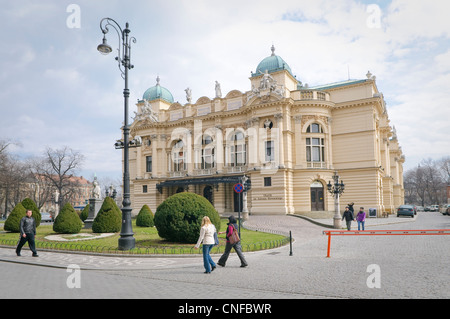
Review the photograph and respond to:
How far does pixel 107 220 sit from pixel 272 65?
2961cm

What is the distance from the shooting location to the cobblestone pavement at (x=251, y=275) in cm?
796

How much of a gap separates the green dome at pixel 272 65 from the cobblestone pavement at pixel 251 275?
3182cm

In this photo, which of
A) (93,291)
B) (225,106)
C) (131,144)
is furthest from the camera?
(225,106)

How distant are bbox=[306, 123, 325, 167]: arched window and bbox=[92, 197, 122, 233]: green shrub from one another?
80.9 feet

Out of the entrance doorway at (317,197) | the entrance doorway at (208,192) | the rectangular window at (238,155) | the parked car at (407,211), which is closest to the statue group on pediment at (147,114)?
the entrance doorway at (208,192)

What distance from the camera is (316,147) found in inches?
1614

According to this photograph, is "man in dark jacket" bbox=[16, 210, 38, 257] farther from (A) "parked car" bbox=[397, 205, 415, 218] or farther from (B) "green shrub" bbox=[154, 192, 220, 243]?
(A) "parked car" bbox=[397, 205, 415, 218]

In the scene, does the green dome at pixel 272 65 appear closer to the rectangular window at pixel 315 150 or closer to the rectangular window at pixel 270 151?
the rectangular window at pixel 270 151

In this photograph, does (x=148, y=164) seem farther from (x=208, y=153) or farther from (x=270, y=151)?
(x=270, y=151)

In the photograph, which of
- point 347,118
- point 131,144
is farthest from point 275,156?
point 131,144
